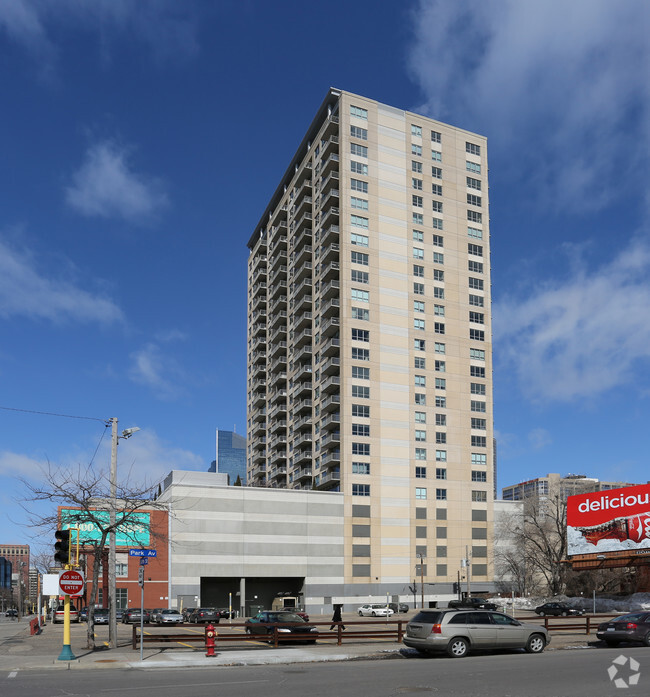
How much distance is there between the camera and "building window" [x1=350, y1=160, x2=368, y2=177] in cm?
10269

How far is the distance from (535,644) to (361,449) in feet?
224

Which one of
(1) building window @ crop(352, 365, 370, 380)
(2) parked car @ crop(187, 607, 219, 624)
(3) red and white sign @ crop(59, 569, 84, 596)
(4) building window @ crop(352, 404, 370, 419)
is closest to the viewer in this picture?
(3) red and white sign @ crop(59, 569, 84, 596)

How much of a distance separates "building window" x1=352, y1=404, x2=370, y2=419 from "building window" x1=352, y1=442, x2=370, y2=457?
11.8ft

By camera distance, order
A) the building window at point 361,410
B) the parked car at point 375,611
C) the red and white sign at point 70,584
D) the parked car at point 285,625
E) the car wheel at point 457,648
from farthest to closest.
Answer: the building window at point 361,410 < the parked car at point 375,611 < the parked car at point 285,625 < the car wheel at point 457,648 < the red and white sign at point 70,584

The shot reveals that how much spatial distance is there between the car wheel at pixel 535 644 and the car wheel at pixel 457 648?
10.1 feet

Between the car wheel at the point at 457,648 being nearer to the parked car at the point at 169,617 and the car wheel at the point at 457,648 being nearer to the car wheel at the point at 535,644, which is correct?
the car wheel at the point at 535,644

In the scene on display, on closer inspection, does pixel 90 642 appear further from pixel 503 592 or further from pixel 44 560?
pixel 44 560

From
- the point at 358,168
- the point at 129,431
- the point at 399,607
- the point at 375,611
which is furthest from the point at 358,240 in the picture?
the point at 129,431

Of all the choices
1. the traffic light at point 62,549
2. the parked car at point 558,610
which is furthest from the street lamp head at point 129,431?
the parked car at point 558,610

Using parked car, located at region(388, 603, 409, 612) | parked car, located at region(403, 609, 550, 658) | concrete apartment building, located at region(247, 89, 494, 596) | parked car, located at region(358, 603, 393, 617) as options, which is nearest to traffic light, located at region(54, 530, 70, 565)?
parked car, located at region(403, 609, 550, 658)

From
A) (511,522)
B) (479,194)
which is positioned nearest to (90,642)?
(511,522)

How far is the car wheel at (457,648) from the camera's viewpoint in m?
26.6

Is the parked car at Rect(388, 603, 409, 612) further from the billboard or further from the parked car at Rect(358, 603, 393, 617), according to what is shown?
the billboard

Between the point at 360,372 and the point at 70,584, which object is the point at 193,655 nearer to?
the point at 70,584
